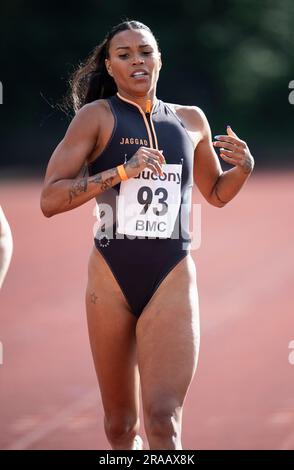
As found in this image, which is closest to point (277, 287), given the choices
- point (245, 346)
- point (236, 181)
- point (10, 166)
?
point (245, 346)

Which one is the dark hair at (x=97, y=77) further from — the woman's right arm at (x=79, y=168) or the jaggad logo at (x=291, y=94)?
the jaggad logo at (x=291, y=94)

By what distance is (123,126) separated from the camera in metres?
4.81

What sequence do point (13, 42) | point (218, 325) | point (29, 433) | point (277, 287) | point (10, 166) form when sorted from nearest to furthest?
point (29, 433), point (218, 325), point (277, 287), point (10, 166), point (13, 42)

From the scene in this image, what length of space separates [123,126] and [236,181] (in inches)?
23.8

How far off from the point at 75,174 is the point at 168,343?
0.80 metres

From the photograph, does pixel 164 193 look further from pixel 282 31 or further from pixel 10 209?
pixel 282 31

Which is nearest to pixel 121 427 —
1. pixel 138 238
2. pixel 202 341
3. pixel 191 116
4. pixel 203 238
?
pixel 138 238

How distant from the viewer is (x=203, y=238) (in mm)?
15742

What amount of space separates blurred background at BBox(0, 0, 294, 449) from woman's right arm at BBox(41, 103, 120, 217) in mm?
824

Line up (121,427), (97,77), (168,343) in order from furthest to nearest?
1. (97,77)
2. (121,427)
3. (168,343)

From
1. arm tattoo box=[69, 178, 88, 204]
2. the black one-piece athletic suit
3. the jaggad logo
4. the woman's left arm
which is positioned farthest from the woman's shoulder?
the jaggad logo

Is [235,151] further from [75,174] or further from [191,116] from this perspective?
[75,174]

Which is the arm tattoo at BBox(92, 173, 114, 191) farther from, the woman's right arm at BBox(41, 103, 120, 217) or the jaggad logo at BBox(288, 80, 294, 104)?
the jaggad logo at BBox(288, 80, 294, 104)

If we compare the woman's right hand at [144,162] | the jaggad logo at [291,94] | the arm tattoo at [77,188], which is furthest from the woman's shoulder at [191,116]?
the jaggad logo at [291,94]
